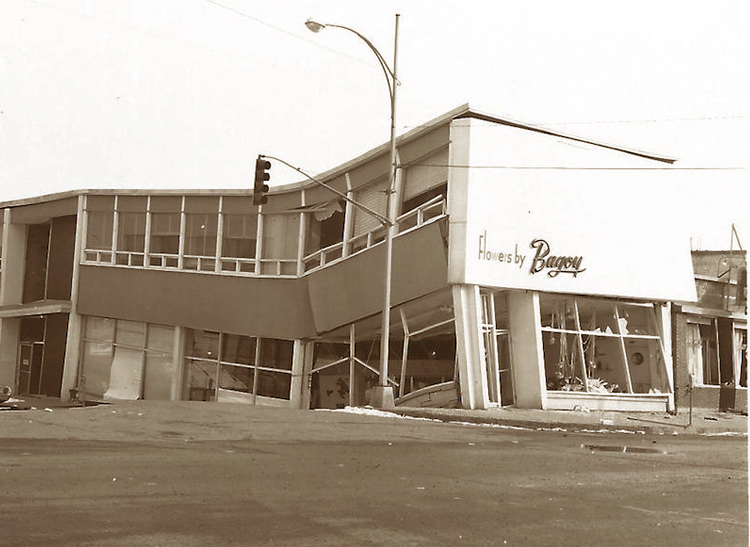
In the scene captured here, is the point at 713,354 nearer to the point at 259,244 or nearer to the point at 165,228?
the point at 259,244

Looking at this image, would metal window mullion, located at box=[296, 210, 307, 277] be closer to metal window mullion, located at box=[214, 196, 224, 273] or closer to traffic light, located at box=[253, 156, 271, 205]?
metal window mullion, located at box=[214, 196, 224, 273]

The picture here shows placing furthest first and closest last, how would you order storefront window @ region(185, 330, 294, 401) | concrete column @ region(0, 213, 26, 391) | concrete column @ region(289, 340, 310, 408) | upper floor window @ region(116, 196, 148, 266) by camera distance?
concrete column @ region(0, 213, 26, 391), upper floor window @ region(116, 196, 148, 266), storefront window @ region(185, 330, 294, 401), concrete column @ region(289, 340, 310, 408)

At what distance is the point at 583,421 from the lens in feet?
84.3

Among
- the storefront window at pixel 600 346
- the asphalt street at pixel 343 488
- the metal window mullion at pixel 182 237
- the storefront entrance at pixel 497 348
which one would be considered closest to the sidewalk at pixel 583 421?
the storefront entrance at pixel 497 348

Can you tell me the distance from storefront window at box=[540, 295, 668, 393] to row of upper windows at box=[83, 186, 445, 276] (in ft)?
22.1

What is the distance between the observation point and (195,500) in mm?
9078

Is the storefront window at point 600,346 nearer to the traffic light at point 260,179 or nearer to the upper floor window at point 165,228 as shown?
the traffic light at point 260,179

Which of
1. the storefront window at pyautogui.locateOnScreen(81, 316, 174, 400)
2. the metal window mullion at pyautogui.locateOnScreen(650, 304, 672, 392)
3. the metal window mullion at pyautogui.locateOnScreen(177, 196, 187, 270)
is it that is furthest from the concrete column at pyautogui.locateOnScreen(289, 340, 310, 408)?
the metal window mullion at pyautogui.locateOnScreen(650, 304, 672, 392)

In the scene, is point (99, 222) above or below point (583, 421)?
above

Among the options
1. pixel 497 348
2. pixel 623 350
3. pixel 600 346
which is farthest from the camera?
pixel 600 346

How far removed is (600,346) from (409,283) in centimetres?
804

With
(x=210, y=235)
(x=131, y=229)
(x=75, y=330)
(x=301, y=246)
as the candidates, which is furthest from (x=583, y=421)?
(x=75, y=330)

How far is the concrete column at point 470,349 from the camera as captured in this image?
91.4 feet

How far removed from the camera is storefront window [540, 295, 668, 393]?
31672 mm
